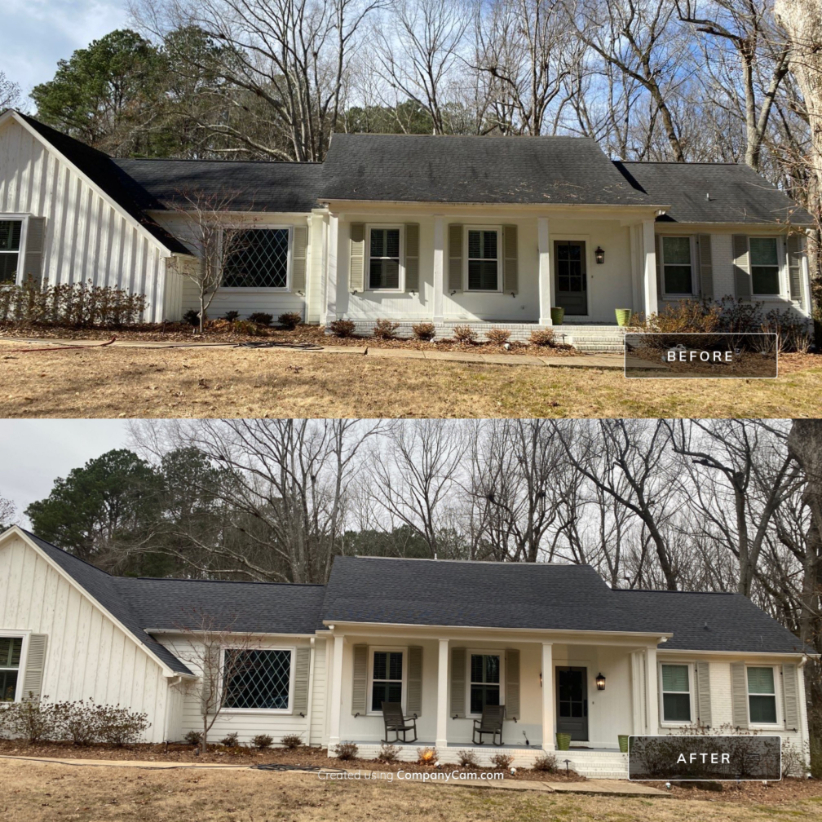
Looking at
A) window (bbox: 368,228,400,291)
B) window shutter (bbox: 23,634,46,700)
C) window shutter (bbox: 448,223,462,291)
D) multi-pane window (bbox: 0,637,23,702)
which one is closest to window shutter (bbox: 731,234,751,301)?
window shutter (bbox: 448,223,462,291)

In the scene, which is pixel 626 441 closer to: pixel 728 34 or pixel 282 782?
pixel 728 34

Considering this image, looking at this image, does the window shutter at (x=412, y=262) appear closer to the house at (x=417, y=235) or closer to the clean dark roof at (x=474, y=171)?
the house at (x=417, y=235)

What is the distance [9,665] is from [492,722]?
8389 mm

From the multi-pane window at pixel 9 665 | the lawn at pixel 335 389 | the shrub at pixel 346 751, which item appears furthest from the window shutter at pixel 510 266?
the multi-pane window at pixel 9 665

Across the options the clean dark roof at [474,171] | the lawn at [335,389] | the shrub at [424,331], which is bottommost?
the lawn at [335,389]

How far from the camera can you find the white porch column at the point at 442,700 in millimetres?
12711

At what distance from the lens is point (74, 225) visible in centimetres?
1661

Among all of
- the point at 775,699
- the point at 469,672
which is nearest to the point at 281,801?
the point at 469,672

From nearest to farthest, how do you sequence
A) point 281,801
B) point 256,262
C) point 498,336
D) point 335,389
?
point 281,801 → point 335,389 → point 498,336 → point 256,262

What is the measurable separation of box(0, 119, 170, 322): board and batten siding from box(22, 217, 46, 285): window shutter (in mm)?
108

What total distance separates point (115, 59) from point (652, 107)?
21537mm

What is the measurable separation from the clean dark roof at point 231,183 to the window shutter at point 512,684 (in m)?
11.0

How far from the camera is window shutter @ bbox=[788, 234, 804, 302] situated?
60.7 ft

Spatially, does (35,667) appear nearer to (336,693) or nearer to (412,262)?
(336,693)
